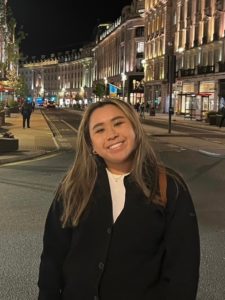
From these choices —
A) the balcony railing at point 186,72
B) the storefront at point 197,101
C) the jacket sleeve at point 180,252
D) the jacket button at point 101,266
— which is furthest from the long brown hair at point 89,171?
the balcony railing at point 186,72

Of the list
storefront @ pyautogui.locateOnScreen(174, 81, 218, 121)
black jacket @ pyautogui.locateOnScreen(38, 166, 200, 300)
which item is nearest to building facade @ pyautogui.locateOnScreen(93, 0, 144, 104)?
storefront @ pyautogui.locateOnScreen(174, 81, 218, 121)

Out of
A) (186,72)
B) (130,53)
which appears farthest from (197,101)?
(130,53)

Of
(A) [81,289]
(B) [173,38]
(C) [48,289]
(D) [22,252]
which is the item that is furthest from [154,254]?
(B) [173,38]

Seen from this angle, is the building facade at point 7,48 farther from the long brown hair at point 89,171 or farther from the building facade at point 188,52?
the long brown hair at point 89,171

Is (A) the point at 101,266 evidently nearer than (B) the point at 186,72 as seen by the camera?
Yes

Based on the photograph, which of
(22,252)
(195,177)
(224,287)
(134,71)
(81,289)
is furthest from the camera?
(134,71)

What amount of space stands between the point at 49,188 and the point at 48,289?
328 inches

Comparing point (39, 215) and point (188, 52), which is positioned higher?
point (188, 52)

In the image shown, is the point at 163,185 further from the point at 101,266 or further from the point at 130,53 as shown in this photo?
the point at 130,53

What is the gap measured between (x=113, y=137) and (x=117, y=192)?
268mm

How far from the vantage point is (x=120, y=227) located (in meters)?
2.44

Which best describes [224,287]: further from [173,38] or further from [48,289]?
[173,38]

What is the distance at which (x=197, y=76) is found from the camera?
6134cm

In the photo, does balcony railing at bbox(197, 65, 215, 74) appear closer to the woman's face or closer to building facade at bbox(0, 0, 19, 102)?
building facade at bbox(0, 0, 19, 102)
